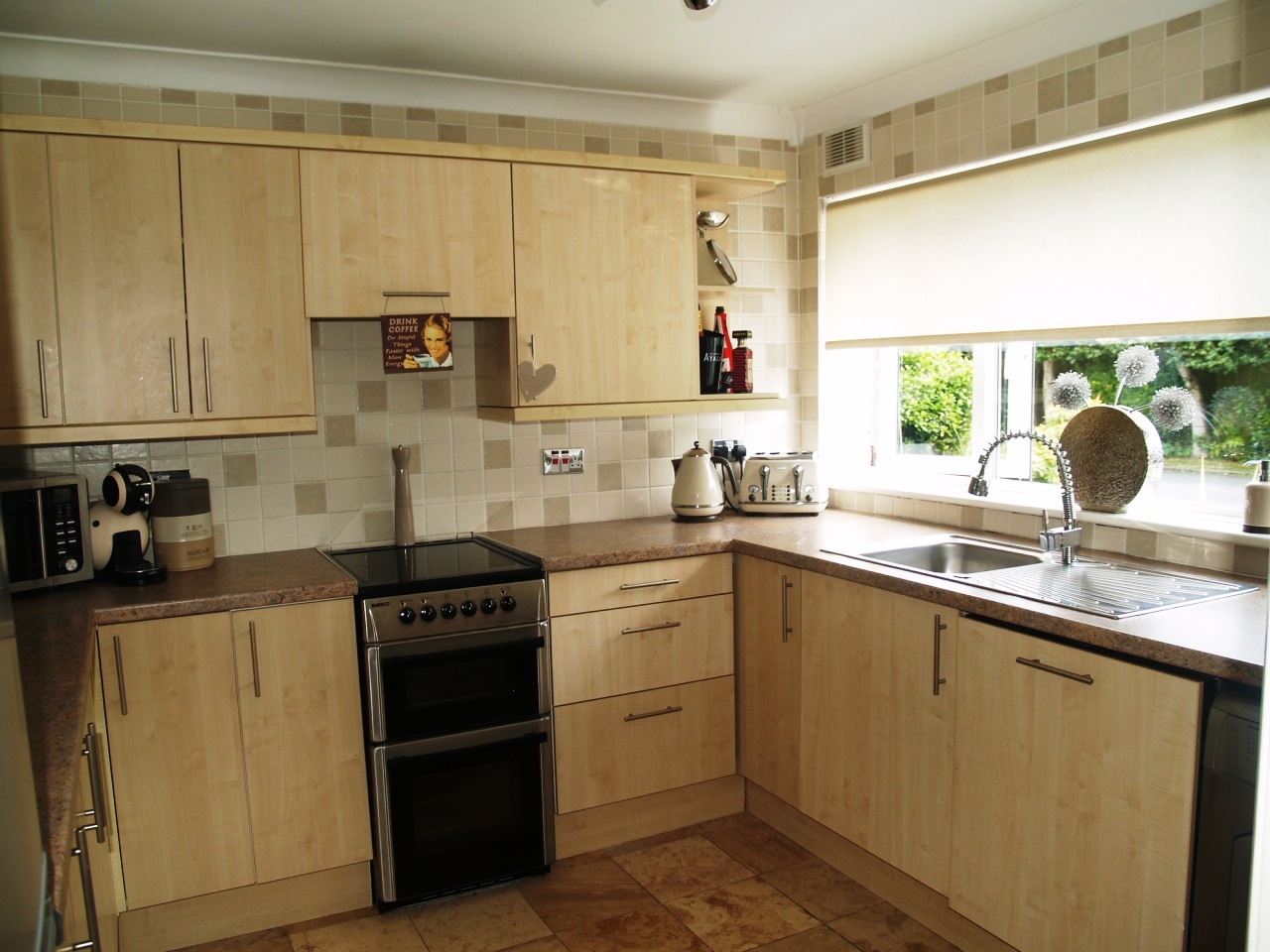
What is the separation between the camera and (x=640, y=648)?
9.45 feet

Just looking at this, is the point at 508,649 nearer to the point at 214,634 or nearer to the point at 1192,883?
the point at 214,634

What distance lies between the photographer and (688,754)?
298 centimetres

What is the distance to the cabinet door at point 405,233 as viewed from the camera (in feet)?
8.76

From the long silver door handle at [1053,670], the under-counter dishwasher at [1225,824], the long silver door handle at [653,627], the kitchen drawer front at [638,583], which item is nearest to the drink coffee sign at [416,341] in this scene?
the kitchen drawer front at [638,583]

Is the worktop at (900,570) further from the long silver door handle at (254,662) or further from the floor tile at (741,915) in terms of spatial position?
the floor tile at (741,915)

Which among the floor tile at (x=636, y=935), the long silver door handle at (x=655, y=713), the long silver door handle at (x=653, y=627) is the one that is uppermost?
the long silver door handle at (x=653, y=627)

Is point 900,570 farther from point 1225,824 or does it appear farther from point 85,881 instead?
point 85,881

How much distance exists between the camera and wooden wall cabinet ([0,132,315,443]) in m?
2.39

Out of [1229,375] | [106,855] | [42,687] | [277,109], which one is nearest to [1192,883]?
[1229,375]

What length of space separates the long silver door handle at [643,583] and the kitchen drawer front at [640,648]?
63mm

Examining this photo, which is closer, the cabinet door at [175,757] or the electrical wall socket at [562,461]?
the cabinet door at [175,757]

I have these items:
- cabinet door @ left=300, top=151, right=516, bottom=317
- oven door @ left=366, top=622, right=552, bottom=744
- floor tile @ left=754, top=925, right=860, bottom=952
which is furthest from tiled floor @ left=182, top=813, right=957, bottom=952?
cabinet door @ left=300, top=151, right=516, bottom=317

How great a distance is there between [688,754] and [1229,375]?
74.1 inches

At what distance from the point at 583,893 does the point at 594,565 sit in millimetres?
929
